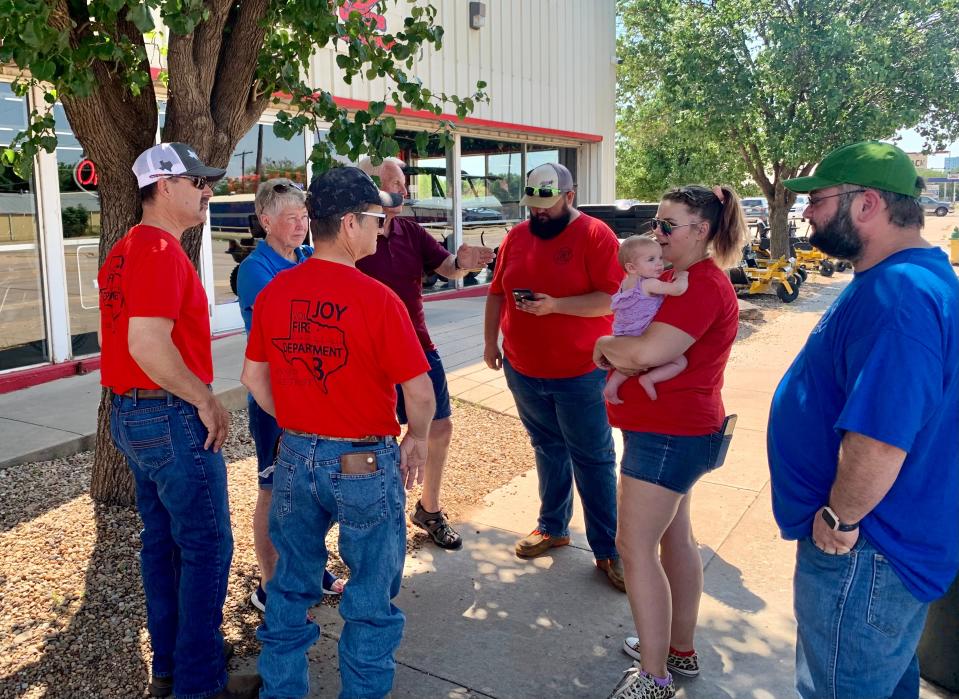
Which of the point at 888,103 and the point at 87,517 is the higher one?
the point at 888,103

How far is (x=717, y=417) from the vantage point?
9.50 ft

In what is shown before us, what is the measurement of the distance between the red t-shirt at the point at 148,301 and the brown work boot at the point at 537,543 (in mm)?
1975

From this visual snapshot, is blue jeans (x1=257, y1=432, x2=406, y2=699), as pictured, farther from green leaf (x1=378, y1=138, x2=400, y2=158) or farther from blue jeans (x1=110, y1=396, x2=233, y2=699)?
green leaf (x1=378, y1=138, x2=400, y2=158)

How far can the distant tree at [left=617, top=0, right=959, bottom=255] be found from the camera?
13633mm

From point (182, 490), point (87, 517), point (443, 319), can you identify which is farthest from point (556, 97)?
point (182, 490)

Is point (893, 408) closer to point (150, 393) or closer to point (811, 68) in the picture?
point (150, 393)

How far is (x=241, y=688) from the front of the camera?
9.63 ft

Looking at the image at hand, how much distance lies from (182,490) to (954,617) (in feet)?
9.29

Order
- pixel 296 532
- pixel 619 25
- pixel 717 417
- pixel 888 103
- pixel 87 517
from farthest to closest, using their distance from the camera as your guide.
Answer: pixel 619 25
pixel 888 103
pixel 87 517
pixel 717 417
pixel 296 532

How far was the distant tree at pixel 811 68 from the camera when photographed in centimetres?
1363

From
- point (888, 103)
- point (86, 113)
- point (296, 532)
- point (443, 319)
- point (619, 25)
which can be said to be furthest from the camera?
point (619, 25)

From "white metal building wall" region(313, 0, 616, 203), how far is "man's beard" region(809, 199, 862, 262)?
337 inches

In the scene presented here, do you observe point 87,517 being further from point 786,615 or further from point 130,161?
point 786,615

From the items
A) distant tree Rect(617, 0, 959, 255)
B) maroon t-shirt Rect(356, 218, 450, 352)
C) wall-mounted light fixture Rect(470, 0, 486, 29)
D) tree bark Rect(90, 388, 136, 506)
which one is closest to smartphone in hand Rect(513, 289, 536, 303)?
maroon t-shirt Rect(356, 218, 450, 352)
